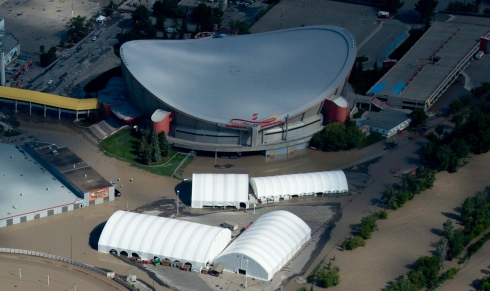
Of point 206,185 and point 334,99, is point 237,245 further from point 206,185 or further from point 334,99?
point 334,99

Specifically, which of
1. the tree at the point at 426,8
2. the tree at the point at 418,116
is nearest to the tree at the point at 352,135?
the tree at the point at 418,116

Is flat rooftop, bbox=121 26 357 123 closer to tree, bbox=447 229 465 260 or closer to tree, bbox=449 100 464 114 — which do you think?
tree, bbox=449 100 464 114

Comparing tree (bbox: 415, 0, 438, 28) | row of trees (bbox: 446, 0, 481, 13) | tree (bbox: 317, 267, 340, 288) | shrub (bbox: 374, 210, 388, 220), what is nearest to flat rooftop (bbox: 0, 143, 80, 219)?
tree (bbox: 317, 267, 340, 288)

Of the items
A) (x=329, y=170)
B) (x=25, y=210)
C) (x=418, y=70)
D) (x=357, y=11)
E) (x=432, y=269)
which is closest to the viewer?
(x=432, y=269)

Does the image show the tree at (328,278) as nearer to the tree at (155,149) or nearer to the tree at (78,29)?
the tree at (155,149)

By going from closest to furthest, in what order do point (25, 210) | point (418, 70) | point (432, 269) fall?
point (432, 269) < point (25, 210) < point (418, 70)

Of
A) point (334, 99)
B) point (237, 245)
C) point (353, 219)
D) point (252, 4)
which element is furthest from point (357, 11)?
point (237, 245)
